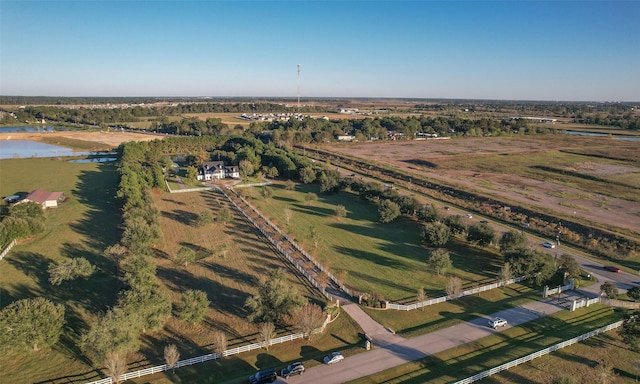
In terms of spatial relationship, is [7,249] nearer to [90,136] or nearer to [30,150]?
[30,150]

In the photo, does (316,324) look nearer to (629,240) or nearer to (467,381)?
(467,381)

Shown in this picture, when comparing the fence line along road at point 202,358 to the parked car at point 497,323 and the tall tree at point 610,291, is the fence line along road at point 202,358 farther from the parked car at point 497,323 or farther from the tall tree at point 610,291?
the tall tree at point 610,291

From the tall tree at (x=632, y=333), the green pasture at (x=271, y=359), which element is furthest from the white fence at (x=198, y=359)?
the tall tree at (x=632, y=333)

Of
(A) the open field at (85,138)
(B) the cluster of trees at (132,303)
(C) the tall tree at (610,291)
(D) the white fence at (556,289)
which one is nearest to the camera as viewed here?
(B) the cluster of trees at (132,303)

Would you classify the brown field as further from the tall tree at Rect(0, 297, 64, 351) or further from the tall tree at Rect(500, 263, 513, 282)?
the tall tree at Rect(500, 263, 513, 282)

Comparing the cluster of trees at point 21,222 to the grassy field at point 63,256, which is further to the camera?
the cluster of trees at point 21,222

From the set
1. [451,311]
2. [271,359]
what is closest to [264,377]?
[271,359]

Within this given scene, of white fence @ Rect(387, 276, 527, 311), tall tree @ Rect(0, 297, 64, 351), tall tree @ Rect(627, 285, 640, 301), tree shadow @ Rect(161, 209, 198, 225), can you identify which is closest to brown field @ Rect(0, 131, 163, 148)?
tree shadow @ Rect(161, 209, 198, 225)
